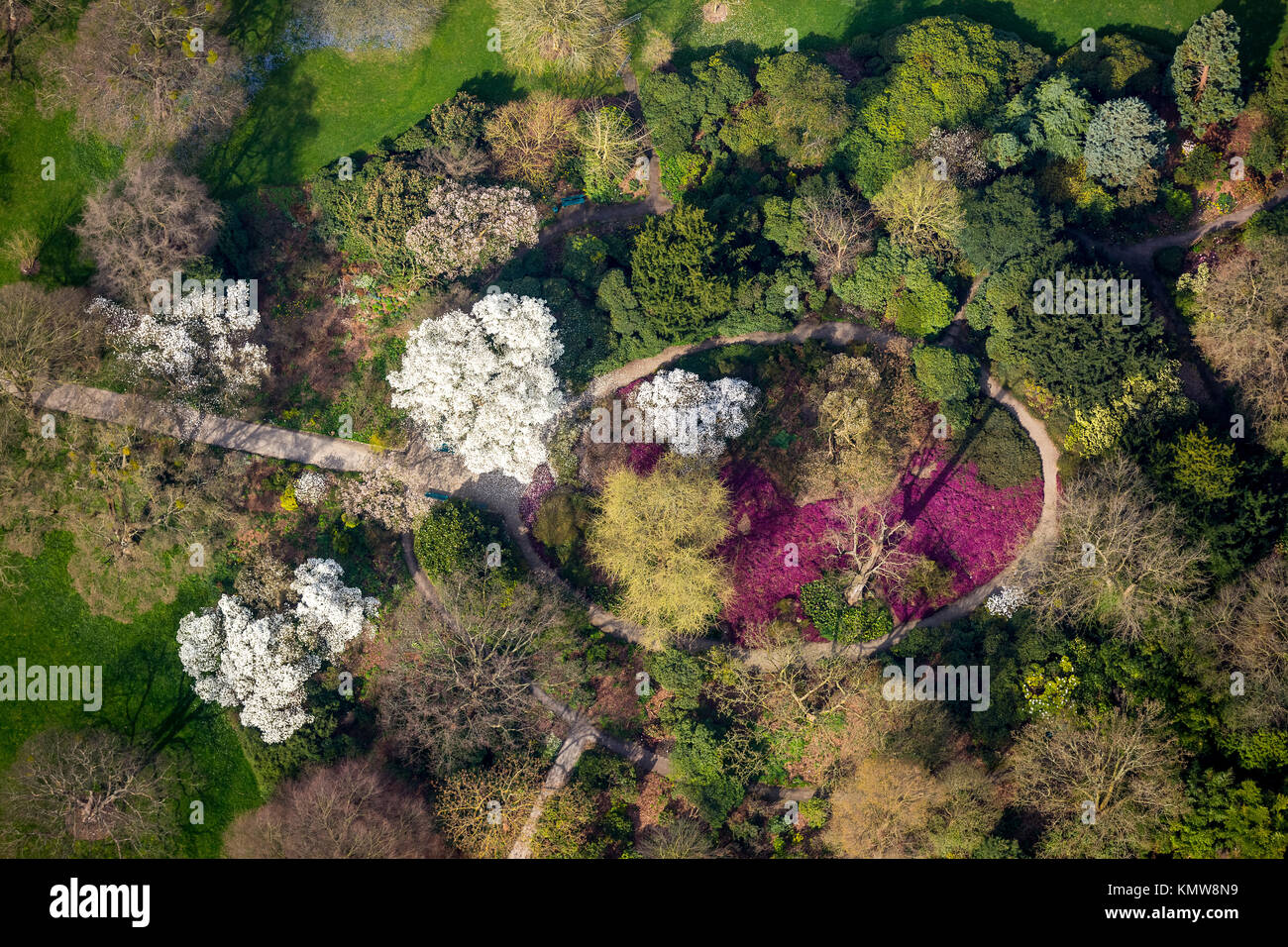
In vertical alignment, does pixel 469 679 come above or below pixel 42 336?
below

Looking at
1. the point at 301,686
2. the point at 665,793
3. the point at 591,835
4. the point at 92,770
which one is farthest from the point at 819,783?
the point at 92,770

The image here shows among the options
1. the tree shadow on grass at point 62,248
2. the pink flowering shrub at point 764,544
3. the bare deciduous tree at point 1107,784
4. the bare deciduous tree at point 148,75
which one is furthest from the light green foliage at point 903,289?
the tree shadow on grass at point 62,248

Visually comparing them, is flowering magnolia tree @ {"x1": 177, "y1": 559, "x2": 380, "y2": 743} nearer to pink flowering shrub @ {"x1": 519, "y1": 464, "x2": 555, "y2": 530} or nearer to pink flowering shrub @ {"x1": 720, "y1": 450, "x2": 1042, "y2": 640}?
pink flowering shrub @ {"x1": 519, "y1": 464, "x2": 555, "y2": 530}

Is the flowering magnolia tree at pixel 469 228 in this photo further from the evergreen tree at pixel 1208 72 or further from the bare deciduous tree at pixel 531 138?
the evergreen tree at pixel 1208 72

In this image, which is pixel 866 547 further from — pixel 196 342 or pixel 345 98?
pixel 345 98

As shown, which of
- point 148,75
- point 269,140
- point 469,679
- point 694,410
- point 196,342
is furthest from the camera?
point 269,140

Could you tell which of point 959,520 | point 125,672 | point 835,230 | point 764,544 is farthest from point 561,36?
point 125,672
